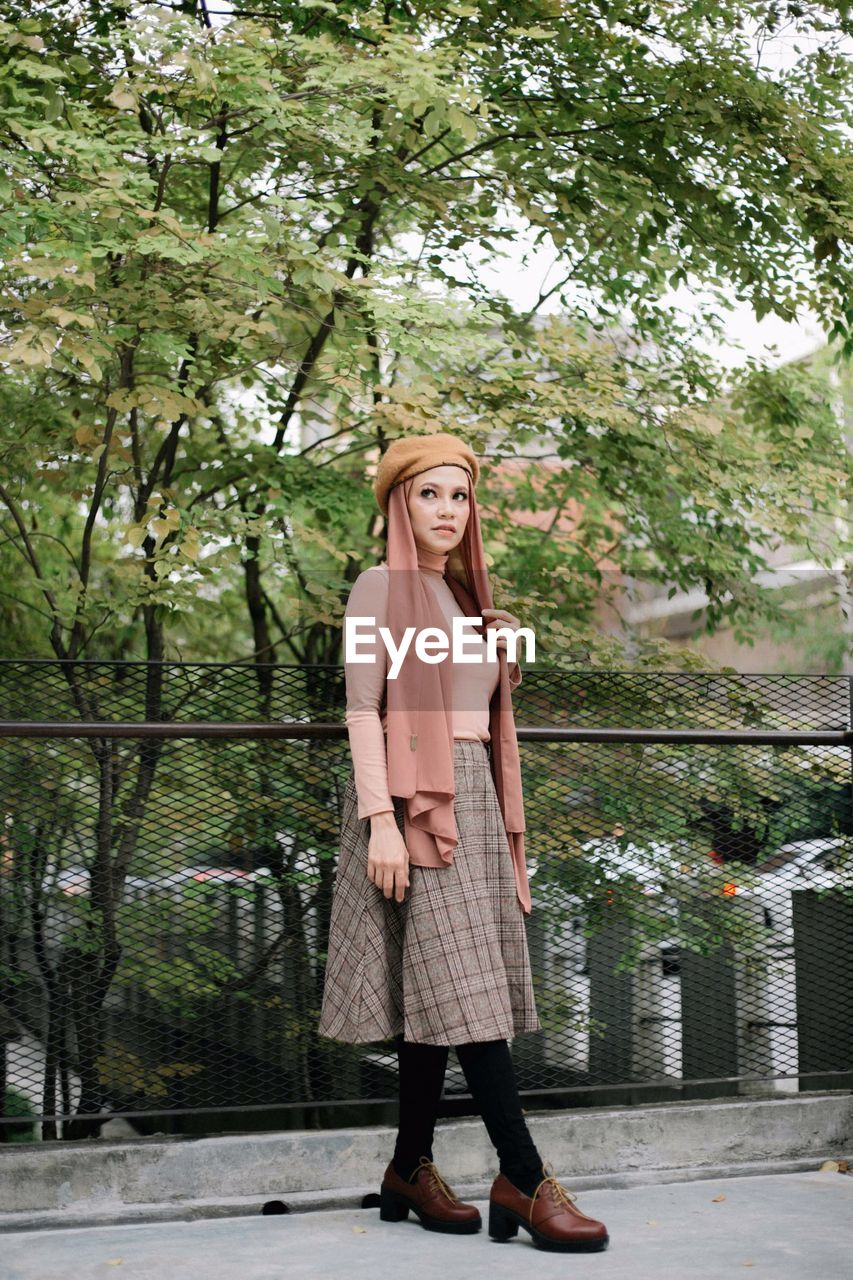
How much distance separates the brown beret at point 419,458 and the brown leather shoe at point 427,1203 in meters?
1.98

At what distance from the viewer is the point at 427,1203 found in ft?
12.2

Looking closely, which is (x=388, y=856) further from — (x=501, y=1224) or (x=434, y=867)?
(x=501, y=1224)

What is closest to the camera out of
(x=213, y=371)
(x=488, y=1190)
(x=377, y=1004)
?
(x=377, y=1004)

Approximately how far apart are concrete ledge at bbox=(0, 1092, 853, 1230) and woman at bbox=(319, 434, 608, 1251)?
358mm

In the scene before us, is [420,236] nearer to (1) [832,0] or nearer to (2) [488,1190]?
(1) [832,0]

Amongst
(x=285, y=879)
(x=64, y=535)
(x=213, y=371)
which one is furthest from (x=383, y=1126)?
(x=64, y=535)

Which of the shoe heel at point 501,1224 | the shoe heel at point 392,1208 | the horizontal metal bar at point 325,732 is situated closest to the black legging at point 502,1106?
the shoe heel at point 501,1224

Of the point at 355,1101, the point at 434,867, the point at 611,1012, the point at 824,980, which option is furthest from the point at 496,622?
the point at 824,980

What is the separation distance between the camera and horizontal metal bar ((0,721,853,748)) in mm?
4070

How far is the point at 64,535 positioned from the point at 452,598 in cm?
373

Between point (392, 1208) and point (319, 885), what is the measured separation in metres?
1.21

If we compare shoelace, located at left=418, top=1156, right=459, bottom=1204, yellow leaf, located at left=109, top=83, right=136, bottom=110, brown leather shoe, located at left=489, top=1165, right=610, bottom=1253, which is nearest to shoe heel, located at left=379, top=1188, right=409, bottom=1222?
shoelace, located at left=418, top=1156, right=459, bottom=1204

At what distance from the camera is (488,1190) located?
423cm

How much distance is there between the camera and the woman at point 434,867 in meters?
3.49
